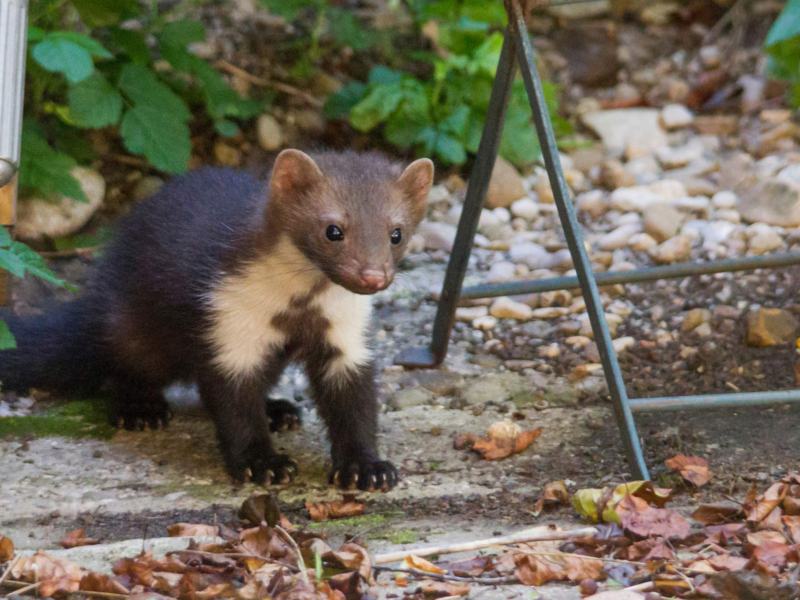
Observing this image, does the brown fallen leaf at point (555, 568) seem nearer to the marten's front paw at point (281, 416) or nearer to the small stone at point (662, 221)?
the marten's front paw at point (281, 416)

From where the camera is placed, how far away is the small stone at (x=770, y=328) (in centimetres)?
563

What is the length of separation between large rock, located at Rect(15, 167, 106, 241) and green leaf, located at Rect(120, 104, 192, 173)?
1.24 feet

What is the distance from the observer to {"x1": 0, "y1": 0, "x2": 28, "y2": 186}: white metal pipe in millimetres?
4027

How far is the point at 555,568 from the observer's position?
3.77 m

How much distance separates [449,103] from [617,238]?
1279mm

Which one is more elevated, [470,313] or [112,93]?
[112,93]

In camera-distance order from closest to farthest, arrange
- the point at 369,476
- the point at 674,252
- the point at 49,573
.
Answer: the point at 49,573 < the point at 369,476 < the point at 674,252

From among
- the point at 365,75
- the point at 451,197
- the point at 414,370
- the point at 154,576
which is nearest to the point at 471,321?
the point at 414,370

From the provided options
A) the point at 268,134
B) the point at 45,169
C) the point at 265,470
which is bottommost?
the point at 265,470

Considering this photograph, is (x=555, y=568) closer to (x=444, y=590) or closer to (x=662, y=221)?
(x=444, y=590)

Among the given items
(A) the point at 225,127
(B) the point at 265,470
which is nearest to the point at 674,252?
(A) the point at 225,127

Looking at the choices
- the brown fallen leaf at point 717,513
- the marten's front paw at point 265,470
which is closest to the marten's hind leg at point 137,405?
the marten's front paw at point 265,470

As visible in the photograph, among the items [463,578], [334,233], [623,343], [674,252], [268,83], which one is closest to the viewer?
[463,578]

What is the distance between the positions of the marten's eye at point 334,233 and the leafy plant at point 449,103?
266 centimetres
